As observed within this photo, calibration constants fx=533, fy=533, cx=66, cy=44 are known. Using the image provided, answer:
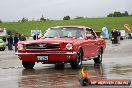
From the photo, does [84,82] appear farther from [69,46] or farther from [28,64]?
[28,64]

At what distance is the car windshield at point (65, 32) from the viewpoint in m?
18.7

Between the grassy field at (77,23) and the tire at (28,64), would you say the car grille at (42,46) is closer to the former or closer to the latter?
the tire at (28,64)

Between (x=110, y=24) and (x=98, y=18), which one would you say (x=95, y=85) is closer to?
(x=110, y=24)

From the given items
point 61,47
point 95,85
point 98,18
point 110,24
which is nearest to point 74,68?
point 61,47

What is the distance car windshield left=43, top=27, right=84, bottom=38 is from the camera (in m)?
18.7

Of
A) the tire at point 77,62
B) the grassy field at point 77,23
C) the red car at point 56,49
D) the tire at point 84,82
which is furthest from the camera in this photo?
the grassy field at point 77,23

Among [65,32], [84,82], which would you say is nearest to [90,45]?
[65,32]

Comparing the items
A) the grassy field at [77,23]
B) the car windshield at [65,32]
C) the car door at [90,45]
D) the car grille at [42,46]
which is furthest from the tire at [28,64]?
the grassy field at [77,23]

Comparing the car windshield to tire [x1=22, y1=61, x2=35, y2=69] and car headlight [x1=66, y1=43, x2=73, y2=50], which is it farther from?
car headlight [x1=66, y1=43, x2=73, y2=50]

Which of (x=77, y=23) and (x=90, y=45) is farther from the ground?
(x=90, y=45)

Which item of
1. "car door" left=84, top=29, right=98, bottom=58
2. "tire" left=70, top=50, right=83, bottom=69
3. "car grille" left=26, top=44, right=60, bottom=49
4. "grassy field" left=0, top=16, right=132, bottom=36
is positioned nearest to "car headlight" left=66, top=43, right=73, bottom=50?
"car grille" left=26, top=44, right=60, bottom=49

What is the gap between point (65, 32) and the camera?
18891 millimetres

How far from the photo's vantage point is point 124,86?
11.4 m

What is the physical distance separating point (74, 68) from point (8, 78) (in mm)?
3927
